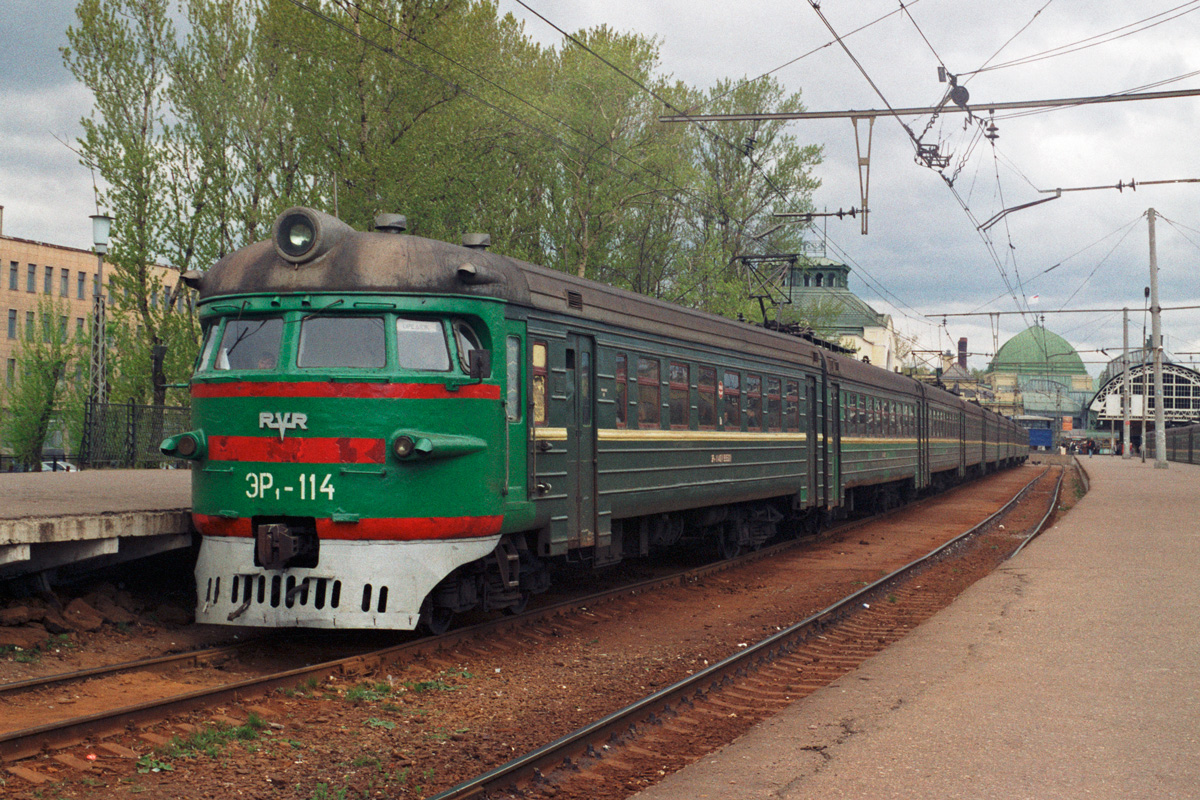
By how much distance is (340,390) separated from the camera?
859cm

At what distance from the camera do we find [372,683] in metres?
8.09

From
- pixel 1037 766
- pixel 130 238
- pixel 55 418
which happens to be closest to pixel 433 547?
pixel 1037 766

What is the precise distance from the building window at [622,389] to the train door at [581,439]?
0.62 meters

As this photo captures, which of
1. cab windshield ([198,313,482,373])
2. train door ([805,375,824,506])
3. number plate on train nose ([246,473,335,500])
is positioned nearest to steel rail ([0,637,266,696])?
number plate on train nose ([246,473,335,500])

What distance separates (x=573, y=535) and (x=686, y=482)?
3.02 meters

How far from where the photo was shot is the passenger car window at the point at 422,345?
8802mm

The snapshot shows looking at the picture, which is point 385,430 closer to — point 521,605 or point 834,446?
point 521,605

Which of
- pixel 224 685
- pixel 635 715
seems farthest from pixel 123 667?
pixel 635 715

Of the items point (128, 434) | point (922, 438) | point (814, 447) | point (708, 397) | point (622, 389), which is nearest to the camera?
point (622, 389)

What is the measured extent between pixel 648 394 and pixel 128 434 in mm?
16401

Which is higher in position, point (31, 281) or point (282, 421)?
point (31, 281)

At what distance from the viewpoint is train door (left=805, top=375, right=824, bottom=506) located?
18455 mm

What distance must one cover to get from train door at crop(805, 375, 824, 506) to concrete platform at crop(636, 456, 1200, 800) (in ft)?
18.5

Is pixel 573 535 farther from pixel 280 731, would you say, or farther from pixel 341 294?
pixel 280 731
